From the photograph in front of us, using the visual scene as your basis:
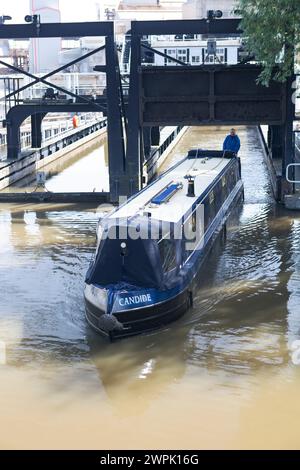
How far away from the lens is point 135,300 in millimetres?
11078

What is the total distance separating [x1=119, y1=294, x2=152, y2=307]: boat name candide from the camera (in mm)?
11008

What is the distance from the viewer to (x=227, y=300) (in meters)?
13.1

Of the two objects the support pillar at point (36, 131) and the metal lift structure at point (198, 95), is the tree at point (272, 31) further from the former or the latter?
the support pillar at point (36, 131)

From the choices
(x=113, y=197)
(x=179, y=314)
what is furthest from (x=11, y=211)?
(x=179, y=314)

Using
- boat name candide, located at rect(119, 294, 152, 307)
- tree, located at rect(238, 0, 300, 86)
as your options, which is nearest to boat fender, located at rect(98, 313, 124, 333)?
boat name candide, located at rect(119, 294, 152, 307)

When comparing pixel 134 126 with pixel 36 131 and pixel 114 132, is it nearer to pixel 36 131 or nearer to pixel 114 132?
pixel 114 132

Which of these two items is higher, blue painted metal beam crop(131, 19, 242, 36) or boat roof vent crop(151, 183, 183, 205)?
blue painted metal beam crop(131, 19, 242, 36)

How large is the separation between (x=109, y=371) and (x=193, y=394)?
4.91 ft

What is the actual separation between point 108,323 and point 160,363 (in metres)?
1.11

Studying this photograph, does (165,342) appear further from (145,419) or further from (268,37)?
(268,37)

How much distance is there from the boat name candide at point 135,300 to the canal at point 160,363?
68cm

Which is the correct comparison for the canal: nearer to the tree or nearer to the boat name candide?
the boat name candide

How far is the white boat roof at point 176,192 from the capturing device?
43.0ft

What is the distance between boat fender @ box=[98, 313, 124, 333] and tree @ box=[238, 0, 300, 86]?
1021 centimetres
